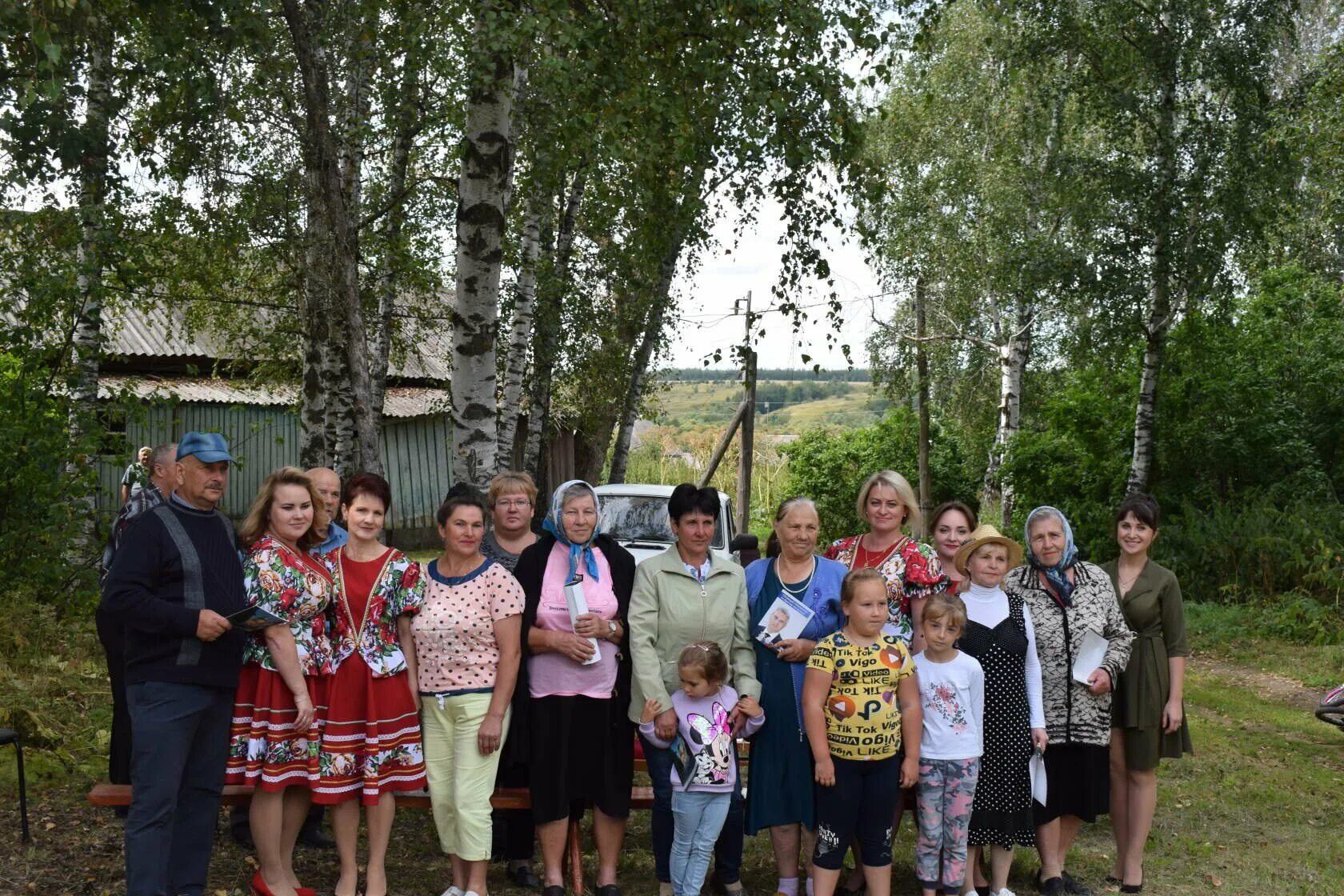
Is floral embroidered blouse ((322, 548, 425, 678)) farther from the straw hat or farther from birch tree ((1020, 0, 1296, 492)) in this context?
birch tree ((1020, 0, 1296, 492))

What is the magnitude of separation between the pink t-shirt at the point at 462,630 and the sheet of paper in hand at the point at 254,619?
1.95 feet

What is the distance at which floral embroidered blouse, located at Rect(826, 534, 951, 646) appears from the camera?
520 centimetres

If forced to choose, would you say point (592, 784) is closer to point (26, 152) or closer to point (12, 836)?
point (12, 836)

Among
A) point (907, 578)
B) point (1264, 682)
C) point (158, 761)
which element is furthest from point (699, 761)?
point (1264, 682)

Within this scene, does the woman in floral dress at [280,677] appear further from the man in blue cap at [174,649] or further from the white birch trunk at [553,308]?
the white birch trunk at [553,308]

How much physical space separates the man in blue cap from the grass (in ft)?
2.60

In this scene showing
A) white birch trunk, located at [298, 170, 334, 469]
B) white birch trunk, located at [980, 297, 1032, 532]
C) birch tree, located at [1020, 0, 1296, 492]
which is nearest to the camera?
white birch trunk, located at [298, 170, 334, 469]

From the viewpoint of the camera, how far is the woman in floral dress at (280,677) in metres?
4.68

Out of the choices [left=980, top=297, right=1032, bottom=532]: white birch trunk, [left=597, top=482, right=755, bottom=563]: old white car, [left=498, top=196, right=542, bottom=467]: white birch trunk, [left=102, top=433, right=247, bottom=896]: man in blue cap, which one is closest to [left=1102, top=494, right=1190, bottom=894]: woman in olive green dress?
[left=102, top=433, right=247, bottom=896]: man in blue cap

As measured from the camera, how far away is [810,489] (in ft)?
88.7

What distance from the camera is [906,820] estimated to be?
689cm

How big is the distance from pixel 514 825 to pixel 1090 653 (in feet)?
8.96

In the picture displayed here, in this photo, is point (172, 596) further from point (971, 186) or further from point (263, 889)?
point (971, 186)

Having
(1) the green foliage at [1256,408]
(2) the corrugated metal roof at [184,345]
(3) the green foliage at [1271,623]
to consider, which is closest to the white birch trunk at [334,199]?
(2) the corrugated metal roof at [184,345]
